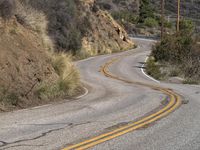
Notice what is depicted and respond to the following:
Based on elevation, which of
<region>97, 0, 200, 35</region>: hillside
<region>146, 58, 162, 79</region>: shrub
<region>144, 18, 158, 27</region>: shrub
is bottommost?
<region>146, 58, 162, 79</region>: shrub

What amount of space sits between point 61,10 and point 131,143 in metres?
34.8

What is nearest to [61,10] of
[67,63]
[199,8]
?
[67,63]

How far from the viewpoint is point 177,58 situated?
125 feet

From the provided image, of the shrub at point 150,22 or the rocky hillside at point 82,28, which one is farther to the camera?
the shrub at point 150,22

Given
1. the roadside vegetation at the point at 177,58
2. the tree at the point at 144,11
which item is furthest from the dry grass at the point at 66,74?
the tree at the point at 144,11

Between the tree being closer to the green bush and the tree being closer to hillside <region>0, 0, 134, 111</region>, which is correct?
the green bush

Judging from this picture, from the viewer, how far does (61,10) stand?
138 feet

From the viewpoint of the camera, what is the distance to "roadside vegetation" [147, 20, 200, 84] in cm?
3179

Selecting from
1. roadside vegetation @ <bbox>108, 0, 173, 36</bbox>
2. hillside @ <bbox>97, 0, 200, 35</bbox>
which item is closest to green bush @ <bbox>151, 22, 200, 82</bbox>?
roadside vegetation @ <bbox>108, 0, 173, 36</bbox>

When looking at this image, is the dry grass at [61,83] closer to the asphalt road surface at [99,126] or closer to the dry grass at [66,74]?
the dry grass at [66,74]

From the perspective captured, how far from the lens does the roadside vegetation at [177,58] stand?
31.8m

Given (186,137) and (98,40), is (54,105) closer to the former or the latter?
(186,137)

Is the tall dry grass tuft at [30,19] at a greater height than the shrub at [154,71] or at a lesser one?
greater

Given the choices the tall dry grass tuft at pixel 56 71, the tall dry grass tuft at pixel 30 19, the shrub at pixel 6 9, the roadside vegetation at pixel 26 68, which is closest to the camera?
the roadside vegetation at pixel 26 68
